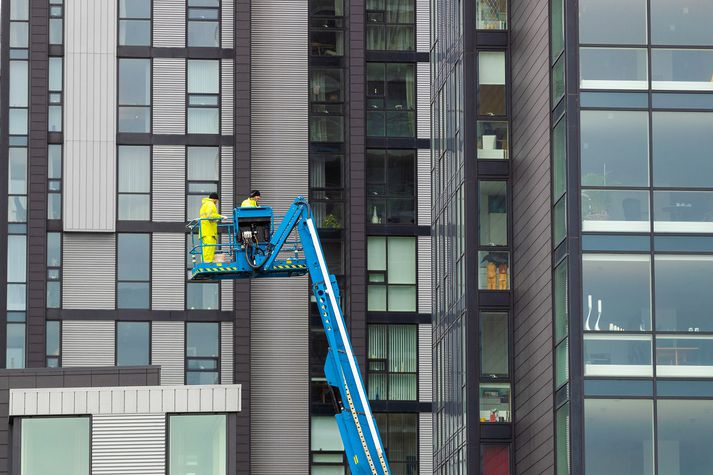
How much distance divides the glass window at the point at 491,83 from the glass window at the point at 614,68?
8.85 metres

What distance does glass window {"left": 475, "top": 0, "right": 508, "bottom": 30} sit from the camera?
68.1 m

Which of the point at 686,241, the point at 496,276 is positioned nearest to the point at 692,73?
the point at 686,241

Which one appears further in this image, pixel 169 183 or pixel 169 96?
pixel 169 96

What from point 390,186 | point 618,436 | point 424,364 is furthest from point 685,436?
point 390,186

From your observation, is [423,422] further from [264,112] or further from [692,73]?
[692,73]

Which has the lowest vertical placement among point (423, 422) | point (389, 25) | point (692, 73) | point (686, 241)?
point (423, 422)

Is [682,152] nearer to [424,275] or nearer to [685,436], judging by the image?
[685,436]

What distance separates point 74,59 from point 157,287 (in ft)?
34.0

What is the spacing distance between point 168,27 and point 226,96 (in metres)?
3.86

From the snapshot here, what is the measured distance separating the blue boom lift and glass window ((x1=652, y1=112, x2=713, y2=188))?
960 centimetres

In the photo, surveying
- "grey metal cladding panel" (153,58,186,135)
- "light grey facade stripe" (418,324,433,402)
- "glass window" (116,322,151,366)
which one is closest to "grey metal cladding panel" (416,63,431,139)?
"light grey facade stripe" (418,324,433,402)

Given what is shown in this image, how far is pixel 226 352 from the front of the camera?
307ft

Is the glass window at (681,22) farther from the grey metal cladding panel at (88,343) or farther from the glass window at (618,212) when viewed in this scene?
the grey metal cladding panel at (88,343)

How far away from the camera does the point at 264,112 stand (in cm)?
9656
